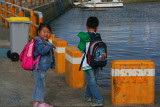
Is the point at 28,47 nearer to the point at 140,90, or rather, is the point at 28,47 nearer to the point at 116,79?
the point at 116,79

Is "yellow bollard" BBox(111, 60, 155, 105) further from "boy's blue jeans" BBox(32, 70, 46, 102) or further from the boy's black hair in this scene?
"boy's blue jeans" BBox(32, 70, 46, 102)

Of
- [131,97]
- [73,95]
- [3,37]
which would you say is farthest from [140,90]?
[3,37]

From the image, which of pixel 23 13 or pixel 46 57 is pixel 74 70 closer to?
pixel 46 57

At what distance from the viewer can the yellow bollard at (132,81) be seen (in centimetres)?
649

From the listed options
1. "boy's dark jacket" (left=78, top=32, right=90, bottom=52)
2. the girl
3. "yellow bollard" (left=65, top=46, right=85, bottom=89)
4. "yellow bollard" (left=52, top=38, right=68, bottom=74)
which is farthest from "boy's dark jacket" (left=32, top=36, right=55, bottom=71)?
"yellow bollard" (left=52, top=38, right=68, bottom=74)

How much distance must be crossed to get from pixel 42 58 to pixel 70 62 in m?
1.59

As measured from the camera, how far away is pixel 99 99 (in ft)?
21.2

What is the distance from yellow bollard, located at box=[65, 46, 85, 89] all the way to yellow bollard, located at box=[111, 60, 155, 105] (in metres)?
1.14

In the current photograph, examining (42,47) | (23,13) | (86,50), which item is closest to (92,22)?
(86,50)

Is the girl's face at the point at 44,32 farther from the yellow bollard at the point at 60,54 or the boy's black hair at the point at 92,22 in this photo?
the yellow bollard at the point at 60,54

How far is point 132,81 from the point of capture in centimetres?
655

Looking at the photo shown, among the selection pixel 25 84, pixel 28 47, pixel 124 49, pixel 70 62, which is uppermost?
pixel 28 47

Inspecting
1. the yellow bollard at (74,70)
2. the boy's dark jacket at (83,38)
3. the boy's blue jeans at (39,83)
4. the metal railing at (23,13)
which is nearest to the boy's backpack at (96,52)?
the boy's dark jacket at (83,38)

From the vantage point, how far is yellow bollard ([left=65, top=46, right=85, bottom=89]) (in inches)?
296
